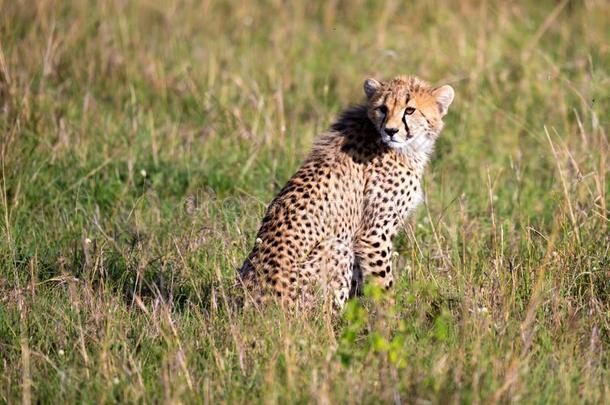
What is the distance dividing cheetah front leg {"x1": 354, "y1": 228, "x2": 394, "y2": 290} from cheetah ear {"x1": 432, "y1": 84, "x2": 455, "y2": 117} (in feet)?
2.15

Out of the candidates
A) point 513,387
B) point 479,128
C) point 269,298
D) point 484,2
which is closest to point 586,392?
point 513,387

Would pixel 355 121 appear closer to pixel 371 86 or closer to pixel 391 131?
pixel 371 86

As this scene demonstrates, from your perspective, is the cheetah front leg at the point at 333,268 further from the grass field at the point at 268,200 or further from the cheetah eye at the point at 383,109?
the cheetah eye at the point at 383,109

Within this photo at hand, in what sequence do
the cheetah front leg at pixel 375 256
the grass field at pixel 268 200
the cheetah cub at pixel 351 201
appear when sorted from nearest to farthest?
the grass field at pixel 268 200 < the cheetah cub at pixel 351 201 < the cheetah front leg at pixel 375 256

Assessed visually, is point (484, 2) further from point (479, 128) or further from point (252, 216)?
point (252, 216)

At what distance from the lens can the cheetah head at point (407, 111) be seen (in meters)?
4.84

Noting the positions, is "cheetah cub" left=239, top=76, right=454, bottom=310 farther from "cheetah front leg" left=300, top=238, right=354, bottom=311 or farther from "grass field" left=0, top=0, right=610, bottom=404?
"grass field" left=0, top=0, right=610, bottom=404

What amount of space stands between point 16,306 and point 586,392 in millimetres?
2208

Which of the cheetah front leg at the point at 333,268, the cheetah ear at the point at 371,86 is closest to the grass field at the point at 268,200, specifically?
the cheetah front leg at the point at 333,268

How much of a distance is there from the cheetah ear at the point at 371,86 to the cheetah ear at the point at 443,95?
0.26 meters

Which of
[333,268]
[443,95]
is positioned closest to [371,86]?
[443,95]

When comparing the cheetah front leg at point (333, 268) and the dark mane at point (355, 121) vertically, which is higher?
the dark mane at point (355, 121)

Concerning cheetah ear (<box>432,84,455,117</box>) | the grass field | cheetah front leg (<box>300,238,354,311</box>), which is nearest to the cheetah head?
cheetah ear (<box>432,84,455,117</box>)

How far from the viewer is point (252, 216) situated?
17.4 feet
